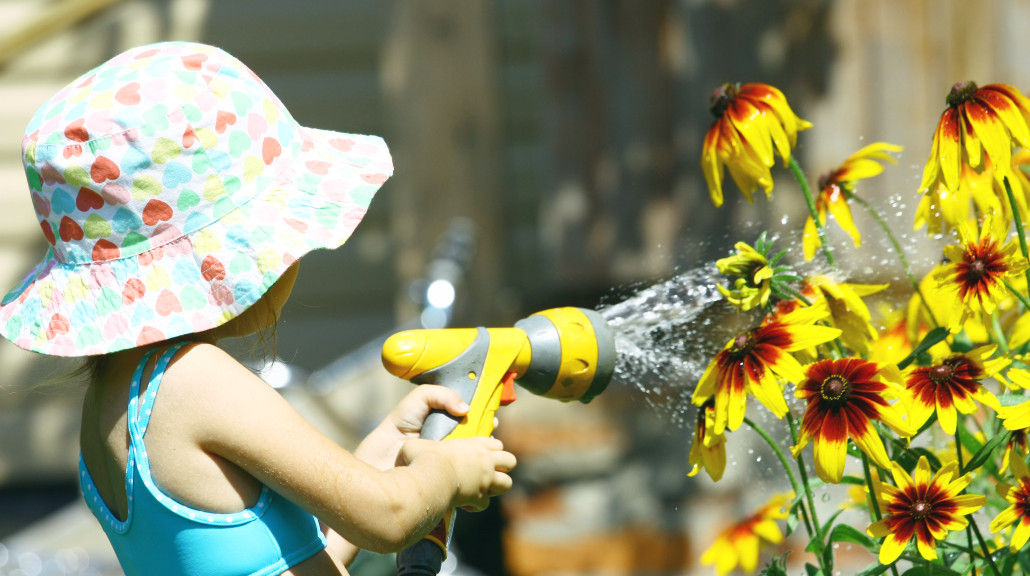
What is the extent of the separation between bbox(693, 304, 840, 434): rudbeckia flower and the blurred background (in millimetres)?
261

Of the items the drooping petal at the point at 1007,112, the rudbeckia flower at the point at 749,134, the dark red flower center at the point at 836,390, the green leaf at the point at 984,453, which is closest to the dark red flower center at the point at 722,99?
the rudbeckia flower at the point at 749,134

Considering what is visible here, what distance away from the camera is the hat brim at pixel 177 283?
121cm

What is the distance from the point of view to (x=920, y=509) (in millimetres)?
1080

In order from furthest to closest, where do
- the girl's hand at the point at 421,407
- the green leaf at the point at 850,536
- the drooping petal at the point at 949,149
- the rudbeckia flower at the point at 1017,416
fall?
the girl's hand at the point at 421,407, the green leaf at the point at 850,536, the drooping petal at the point at 949,149, the rudbeckia flower at the point at 1017,416

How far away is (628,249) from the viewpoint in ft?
10.5

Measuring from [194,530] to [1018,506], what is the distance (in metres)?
0.91

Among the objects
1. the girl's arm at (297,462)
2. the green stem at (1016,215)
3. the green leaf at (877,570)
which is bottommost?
the girl's arm at (297,462)

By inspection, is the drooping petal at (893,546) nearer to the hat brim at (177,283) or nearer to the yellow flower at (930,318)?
the yellow flower at (930,318)

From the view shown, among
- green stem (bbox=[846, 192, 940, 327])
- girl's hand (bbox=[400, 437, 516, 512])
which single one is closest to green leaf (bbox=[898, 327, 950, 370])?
green stem (bbox=[846, 192, 940, 327])

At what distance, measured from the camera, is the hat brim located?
47.8 inches

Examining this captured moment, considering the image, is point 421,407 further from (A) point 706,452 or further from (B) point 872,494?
(B) point 872,494

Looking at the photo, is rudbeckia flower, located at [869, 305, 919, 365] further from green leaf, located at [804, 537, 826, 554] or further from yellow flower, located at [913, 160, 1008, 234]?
green leaf, located at [804, 537, 826, 554]

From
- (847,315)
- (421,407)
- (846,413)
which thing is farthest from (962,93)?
(421,407)

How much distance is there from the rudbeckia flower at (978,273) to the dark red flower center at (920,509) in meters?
0.18
